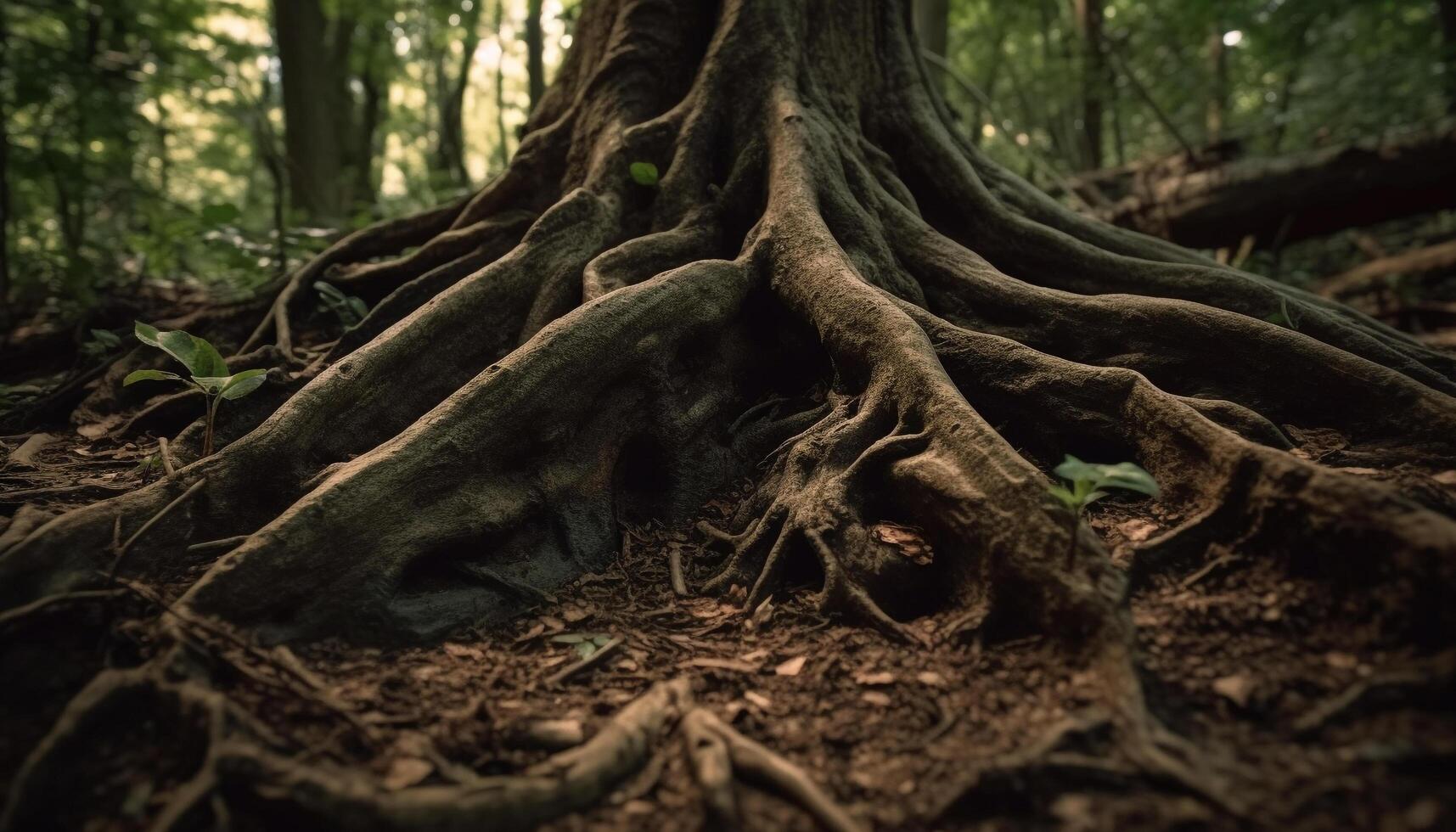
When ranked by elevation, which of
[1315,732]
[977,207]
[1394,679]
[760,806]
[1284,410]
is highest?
[977,207]

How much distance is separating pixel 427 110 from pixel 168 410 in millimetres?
19962

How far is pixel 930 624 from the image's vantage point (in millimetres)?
2295

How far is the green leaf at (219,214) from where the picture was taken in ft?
15.5

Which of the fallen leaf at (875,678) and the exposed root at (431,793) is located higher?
the exposed root at (431,793)

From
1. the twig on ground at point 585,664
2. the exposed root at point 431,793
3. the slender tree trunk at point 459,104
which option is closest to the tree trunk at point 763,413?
the exposed root at point 431,793

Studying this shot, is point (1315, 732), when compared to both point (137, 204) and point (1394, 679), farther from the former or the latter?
point (137, 204)

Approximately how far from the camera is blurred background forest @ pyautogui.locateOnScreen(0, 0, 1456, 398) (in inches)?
231

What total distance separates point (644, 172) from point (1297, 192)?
6.58m

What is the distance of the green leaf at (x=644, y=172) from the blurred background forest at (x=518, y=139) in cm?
Result: 160

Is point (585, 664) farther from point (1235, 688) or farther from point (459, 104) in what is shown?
point (459, 104)

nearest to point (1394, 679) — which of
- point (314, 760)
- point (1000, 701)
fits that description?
point (1000, 701)

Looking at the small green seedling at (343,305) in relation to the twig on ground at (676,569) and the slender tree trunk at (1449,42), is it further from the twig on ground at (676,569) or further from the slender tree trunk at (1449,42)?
the slender tree trunk at (1449,42)

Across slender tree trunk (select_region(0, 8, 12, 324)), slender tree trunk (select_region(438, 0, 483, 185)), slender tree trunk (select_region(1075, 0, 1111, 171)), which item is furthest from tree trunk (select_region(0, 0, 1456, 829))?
slender tree trunk (select_region(438, 0, 483, 185))

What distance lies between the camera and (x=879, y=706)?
1986 millimetres
